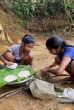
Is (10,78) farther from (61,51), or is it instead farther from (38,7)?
(38,7)

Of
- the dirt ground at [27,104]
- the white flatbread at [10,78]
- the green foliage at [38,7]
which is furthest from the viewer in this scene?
the green foliage at [38,7]

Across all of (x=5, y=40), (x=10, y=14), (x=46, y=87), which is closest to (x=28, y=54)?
(x=46, y=87)

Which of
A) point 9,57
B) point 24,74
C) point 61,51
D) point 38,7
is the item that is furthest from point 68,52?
point 38,7

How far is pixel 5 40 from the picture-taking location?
25.7 feet

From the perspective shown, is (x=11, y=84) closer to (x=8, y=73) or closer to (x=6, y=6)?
(x=8, y=73)

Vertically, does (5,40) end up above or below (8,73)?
below

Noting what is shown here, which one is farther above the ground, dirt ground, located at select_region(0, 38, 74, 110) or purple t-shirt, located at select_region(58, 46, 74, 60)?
purple t-shirt, located at select_region(58, 46, 74, 60)

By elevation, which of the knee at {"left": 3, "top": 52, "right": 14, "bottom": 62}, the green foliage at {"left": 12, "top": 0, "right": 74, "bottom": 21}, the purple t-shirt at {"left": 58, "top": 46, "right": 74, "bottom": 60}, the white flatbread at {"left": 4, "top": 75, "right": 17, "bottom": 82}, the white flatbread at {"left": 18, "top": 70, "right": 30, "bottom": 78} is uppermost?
the purple t-shirt at {"left": 58, "top": 46, "right": 74, "bottom": 60}

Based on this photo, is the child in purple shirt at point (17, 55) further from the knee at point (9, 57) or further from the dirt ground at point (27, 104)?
the dirt ground at point (27, 104)

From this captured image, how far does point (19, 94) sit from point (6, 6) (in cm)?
546

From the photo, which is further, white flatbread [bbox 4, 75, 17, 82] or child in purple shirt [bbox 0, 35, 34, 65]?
child in purple shirt [bbox 0, 35, 34, 65]

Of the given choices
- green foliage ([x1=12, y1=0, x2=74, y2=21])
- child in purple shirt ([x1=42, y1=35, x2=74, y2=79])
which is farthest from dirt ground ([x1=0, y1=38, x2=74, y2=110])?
green foliage ([x1=12, y1=0, x2=74, y2=21])

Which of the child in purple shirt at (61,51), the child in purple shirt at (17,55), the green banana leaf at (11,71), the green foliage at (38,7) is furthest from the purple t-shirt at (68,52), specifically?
the green foliage at (38,7)

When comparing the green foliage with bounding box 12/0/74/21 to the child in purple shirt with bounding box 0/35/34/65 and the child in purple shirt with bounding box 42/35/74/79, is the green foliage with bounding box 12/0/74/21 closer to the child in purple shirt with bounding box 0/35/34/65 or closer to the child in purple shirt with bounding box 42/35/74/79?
the child in purple shirt with bounding box 0/35/34/65
